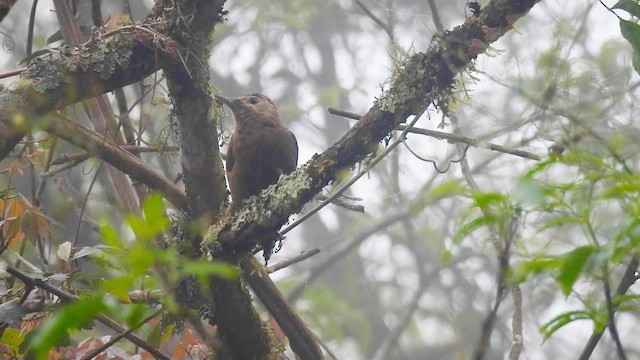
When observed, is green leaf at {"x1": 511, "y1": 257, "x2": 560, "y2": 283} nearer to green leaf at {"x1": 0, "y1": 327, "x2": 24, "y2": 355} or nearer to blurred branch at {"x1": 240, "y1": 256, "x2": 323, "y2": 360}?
blurred branch at {"x1": 240, "y1": 256, "x2": 323, "y2": 360}

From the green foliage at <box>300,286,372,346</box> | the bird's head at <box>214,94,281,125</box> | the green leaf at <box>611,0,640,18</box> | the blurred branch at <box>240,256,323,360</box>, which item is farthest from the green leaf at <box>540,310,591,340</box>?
the green foliage at <box>300,286,372,346</box>

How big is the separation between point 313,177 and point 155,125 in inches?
59.5

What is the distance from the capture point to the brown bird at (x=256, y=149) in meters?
2.33

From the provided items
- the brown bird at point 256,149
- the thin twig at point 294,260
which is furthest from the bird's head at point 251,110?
the thin twig at point 294,260

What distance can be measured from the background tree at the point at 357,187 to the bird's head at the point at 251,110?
87mm

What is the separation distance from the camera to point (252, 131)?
99.9 inches

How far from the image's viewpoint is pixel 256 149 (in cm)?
246

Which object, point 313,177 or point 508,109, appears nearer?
point 313,177

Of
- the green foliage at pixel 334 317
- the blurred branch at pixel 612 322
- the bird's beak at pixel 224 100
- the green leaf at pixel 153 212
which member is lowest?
the blurred branch at pixel 612 322

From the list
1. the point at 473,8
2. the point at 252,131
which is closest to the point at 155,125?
the point at 252,131

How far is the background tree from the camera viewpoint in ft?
3.19

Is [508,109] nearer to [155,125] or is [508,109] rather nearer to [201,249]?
[155,125]

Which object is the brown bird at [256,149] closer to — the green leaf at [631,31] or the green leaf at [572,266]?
the green leaf at [631,31]

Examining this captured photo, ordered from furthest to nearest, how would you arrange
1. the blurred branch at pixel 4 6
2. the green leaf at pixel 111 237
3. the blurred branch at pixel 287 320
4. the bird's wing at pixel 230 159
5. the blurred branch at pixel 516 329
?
the bird's wing at pixel 230 159 → the blurred branch at pixel 287 320 → the blurred branch at pixel 516 329 → the blurred branch at pixel 4 6 → the green leaf at pixel 111 237
